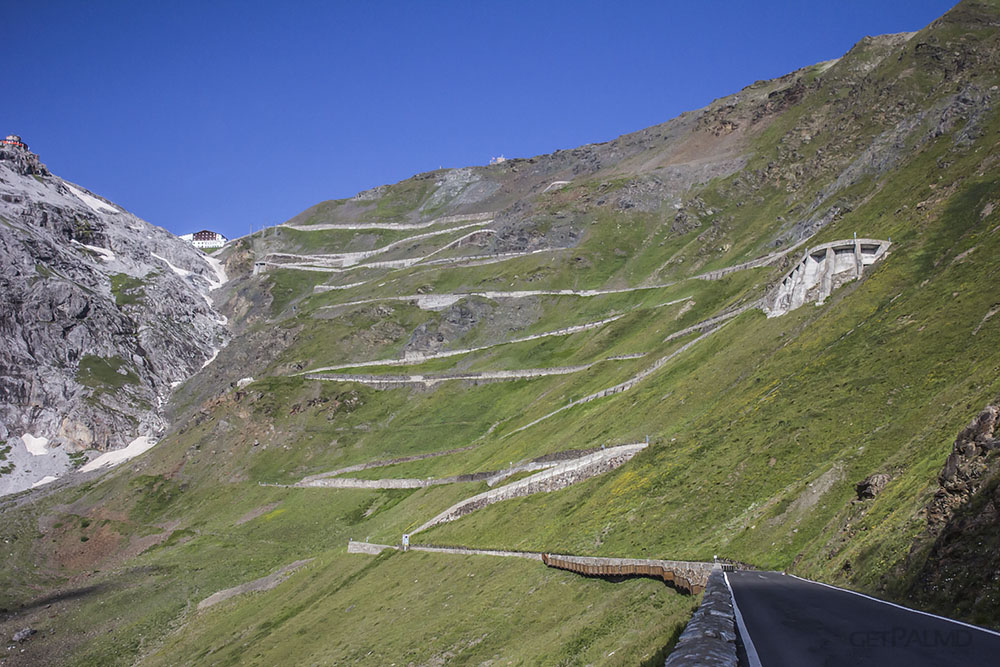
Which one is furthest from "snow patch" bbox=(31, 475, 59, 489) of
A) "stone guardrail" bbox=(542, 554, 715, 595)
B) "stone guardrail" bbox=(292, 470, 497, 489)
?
"stone guardrail" bbox=(542, 554, 715, 595)

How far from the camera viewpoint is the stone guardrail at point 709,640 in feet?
38.7

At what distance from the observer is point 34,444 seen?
6983 inches

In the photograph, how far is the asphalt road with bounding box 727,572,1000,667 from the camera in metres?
12.8

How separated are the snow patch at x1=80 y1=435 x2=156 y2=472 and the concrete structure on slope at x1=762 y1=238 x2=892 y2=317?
474 feet

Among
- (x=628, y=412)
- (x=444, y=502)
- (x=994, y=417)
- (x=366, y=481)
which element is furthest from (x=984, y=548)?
(x=366, y=481)

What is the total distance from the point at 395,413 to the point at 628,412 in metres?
71.6

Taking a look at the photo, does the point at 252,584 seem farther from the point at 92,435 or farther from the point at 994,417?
the point at 92,435

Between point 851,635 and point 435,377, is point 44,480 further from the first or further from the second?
point 851,635

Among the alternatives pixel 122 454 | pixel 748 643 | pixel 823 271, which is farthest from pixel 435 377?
pixel 748 643

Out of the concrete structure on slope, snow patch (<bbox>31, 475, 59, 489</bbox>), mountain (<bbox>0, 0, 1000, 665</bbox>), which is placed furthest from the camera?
snow patch (<bbox>31, 475, 59, 489</bbox>)

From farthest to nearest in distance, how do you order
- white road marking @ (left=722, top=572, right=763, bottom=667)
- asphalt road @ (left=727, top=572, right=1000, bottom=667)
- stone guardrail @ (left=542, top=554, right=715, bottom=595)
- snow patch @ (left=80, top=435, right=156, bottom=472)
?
snow patch @ (left=80, top=435, right=156, bottom=472)
stone guardrail @ (left=542, top=554, right=715, bottom=595)
asphalt road @ (left=727, top=572, right=1000, bottom=667)
white road marking @ (left=722, top=572, right=763, bottom=667)

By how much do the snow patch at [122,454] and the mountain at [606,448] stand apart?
261 inches

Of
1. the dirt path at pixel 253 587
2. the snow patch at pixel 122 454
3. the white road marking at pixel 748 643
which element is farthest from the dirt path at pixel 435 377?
the white road marking at pixel 748 643

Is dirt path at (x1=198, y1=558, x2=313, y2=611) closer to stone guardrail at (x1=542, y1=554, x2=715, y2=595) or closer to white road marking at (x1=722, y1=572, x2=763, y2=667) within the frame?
stone guardrail at (x1=542, y1=554, x2=715, y2=595)
